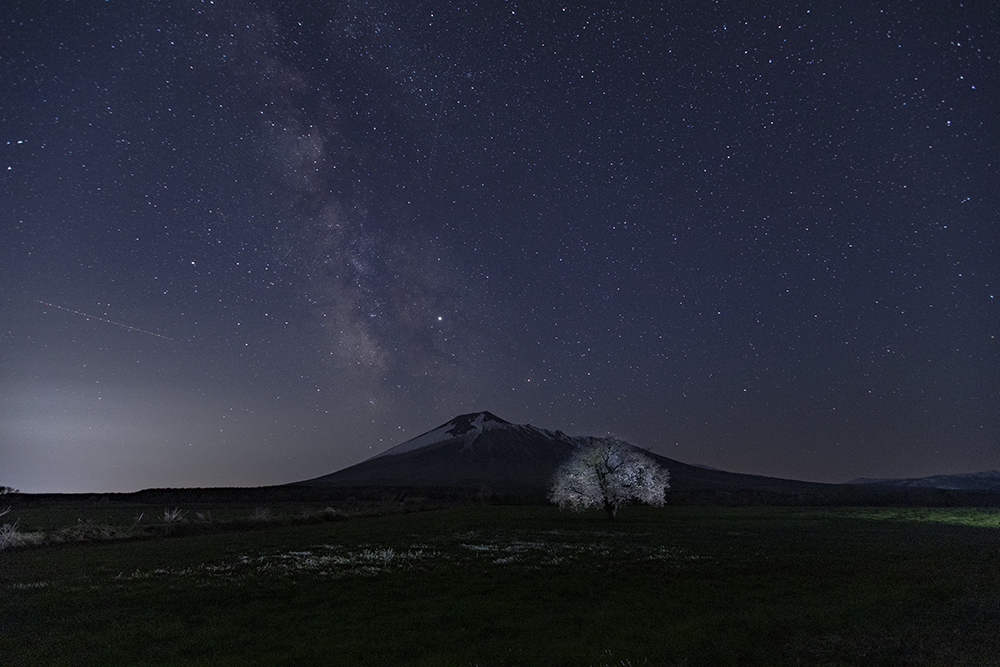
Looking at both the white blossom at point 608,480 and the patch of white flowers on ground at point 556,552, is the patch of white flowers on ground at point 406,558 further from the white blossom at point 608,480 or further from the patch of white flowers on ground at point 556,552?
the white blossom at point 608,480

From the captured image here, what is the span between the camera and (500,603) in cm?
2167

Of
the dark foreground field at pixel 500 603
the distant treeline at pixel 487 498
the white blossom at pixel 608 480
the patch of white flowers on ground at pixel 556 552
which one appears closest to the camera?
the dark foreground field at pixel 500 603

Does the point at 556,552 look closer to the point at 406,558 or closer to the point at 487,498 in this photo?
the point at 406,558

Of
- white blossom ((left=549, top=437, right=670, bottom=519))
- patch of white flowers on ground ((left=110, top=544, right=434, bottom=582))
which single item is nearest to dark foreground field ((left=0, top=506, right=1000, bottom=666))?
patch of white flowers on ground ((left=110, top=544, right=434, bottom=582))

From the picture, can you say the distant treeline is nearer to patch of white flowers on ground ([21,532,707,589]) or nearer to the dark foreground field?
patch of white flowers on ground ([21,532,707,589])

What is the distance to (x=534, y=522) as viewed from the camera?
61812 millimetres

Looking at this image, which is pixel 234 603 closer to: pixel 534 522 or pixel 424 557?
pixel 424 557

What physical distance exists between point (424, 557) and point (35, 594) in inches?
737

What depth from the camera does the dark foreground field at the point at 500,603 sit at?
1591 cm

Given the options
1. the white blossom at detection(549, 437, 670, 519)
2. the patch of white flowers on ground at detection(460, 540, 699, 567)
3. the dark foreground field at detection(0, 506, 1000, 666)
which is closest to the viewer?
the dark foreground field at detection(0, 506, 1000, 666)

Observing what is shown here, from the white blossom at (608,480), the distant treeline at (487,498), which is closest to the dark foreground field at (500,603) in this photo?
the white blossom at (608,480)

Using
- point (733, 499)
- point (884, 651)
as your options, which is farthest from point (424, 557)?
point (733, 499)

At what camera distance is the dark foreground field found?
15914 millimetres

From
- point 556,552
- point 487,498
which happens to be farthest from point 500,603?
point 487,498
